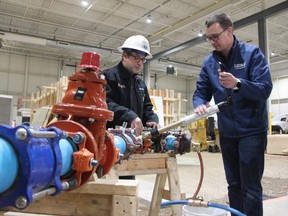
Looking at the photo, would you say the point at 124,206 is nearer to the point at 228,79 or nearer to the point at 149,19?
the point at 228,79

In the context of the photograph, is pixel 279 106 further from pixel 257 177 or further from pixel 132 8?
pixel 257 177

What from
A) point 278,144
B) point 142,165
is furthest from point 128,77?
point 278,144

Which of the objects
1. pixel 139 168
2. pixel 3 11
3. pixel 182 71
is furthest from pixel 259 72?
pixel 182 71

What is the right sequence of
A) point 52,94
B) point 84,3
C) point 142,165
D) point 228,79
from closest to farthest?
1. point 228,79
2. point 142,165
3. point 52,94
4. point 84,3

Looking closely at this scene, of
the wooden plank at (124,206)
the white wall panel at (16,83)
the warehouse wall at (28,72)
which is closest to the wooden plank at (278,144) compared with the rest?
the wooden plank at (124,206)

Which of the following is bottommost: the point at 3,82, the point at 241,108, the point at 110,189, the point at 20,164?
the point at 110,189

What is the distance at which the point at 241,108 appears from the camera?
5.75ft

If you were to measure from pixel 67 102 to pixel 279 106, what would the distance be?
59.2 feet

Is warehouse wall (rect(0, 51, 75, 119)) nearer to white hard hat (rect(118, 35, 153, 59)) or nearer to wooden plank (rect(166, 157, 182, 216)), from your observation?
white hard hat (rect(118, 35, 153, 59))

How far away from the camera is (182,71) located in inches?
655

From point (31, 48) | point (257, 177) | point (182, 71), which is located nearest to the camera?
point (257, 177)

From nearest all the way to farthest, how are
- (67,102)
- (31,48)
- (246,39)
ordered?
(67,102) < (246,39) < (31,48)

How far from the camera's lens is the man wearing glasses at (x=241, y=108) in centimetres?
163

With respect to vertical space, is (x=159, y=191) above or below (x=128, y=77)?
below
